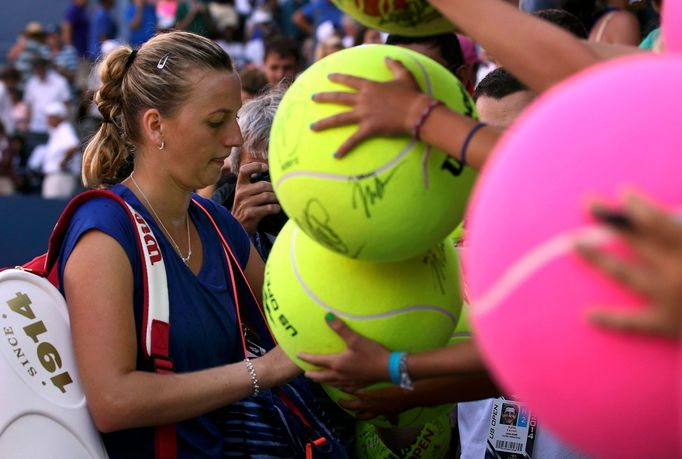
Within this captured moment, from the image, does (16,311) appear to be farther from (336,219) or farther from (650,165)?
(650,165)

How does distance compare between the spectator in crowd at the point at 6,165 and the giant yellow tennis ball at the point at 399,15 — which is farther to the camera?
the spectator in crowd at the point at 6,165

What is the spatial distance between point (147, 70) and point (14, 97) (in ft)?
38.7

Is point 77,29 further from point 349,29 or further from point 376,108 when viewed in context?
point 376,108

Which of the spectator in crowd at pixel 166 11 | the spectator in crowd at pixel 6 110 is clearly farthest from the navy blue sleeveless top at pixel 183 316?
the spectator in crowd at pixel 166 11

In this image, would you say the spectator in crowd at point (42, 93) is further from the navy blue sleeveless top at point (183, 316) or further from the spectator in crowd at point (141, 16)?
the navy blue sleeveless top at point (183, 316)

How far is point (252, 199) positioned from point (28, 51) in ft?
42.3

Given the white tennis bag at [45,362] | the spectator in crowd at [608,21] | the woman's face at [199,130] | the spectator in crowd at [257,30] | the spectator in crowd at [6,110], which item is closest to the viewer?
the white tennis bag at [45,362]

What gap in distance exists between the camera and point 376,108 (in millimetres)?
2041

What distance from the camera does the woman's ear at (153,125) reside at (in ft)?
10.4

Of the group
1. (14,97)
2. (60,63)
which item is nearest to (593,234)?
(14,97)

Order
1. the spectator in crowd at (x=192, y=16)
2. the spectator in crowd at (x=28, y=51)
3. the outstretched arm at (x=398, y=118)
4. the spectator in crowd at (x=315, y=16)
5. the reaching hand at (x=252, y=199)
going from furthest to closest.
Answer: the spectator in crowd at (x=28, y=51) → the spectator in crowd at (x=192, y=16) → the spectator in crowd at (x=315, y=16) → the reaching hand at (x=252, y=199) → the outstretched arm at (x=398, y=118)

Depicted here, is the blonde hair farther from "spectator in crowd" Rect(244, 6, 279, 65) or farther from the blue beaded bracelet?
"spectator in crowd" Rect(244, 6, 279, 65)

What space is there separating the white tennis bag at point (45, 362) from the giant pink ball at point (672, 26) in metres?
1.58

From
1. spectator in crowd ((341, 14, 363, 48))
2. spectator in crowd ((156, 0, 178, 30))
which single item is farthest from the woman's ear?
spectator in crowd ((156, 0, 178, 30))
